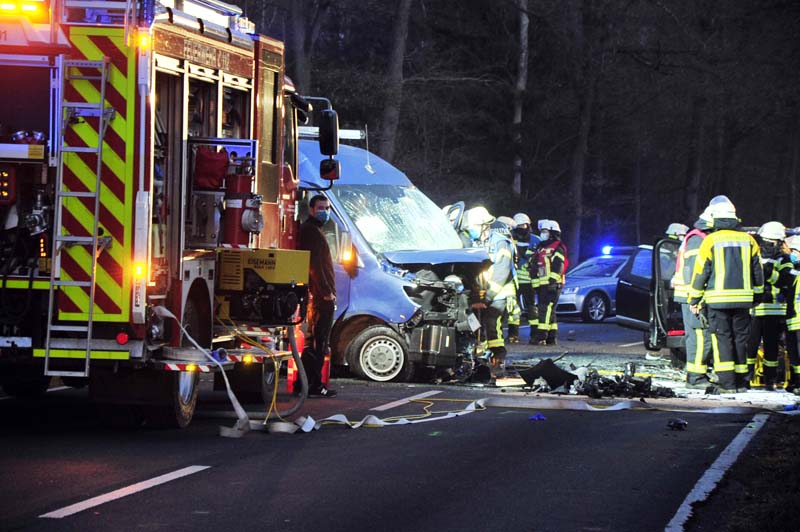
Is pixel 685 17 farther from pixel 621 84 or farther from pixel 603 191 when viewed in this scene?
pixel 603 191

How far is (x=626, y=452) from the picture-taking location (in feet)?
32.1

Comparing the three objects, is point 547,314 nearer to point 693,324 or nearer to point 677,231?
point 677,231

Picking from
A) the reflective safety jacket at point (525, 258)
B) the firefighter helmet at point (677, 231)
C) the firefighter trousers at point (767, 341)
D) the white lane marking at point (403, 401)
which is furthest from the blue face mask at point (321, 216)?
the reflective safety jacket at point (525, 258)

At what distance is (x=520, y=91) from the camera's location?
42281 mm

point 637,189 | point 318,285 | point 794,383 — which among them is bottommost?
point 794,383

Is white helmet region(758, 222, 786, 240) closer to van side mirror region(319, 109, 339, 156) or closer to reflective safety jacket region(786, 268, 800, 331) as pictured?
reflective safety jacket region(786, 268, 800, 331)

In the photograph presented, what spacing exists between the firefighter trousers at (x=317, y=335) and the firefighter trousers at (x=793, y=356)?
5106 mm

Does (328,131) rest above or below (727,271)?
above

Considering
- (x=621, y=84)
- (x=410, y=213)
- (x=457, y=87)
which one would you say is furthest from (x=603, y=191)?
(x=410, y=213)

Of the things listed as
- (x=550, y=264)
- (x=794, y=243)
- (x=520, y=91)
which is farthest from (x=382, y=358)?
(x=520, y=91)

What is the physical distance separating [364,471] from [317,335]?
16.3 feet

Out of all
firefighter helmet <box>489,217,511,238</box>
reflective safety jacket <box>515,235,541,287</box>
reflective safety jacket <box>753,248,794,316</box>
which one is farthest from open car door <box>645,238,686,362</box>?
reflective safety jacket <box>515,235,541,287</box>

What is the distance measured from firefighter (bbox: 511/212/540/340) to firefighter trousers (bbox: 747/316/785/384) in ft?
20.5

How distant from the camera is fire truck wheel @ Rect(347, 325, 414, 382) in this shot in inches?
583
